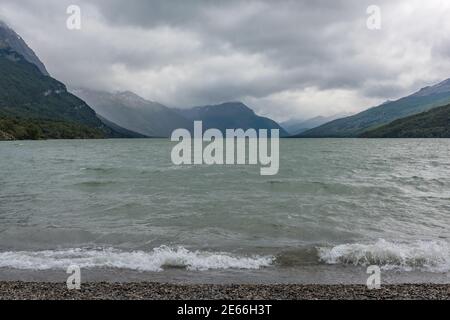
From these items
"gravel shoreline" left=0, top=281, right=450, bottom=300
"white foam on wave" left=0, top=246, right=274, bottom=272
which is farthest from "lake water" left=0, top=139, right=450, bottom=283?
"gravel shoreline" left=0, top=281, right=450, bottom=300

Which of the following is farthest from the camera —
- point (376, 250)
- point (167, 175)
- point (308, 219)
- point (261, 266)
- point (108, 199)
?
point (167, 175)

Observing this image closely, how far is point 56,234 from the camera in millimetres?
29797

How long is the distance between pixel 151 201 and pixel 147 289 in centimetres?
2743

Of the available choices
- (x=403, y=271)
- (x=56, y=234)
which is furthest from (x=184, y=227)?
(x=403, y=271)

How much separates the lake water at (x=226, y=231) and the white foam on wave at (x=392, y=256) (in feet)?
0.19

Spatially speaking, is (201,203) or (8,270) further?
(201,203)

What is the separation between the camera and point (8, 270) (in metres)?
21.3

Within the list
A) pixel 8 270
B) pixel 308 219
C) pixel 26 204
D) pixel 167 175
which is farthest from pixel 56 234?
pixel 167 175

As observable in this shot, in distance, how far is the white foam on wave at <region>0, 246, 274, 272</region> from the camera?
2212 cm

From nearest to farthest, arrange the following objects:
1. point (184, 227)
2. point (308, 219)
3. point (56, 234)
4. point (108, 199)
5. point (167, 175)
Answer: point (56, 234) → point (184, 227) → point (308, 219) → point (108, 199) → point (167, 175)

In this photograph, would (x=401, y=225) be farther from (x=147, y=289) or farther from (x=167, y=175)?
(x=167, y=175)

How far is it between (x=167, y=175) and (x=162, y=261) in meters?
46.9

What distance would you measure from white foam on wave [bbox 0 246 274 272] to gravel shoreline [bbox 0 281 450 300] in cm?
412

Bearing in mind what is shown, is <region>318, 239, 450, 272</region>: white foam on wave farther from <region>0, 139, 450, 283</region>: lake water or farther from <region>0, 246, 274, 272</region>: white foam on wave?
<region>0, 246, 274, 272</region>: white foam on wave
